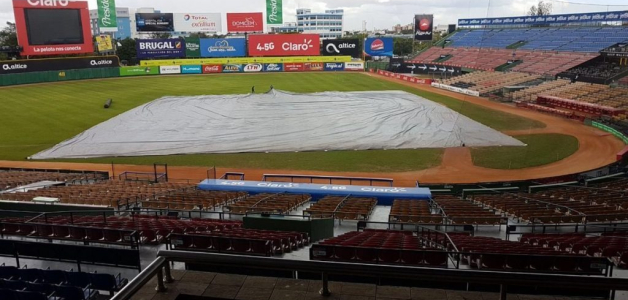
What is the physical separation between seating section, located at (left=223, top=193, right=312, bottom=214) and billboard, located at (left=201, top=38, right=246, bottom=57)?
73.4 metres

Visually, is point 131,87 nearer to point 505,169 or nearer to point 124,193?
point 124,193

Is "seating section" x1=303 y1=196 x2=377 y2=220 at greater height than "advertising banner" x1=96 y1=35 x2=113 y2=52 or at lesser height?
lesser

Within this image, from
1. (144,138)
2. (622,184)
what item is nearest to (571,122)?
(622,184)

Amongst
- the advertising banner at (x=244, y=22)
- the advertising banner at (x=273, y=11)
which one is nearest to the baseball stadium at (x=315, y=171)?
the advertising banner at (x=244, y=22)

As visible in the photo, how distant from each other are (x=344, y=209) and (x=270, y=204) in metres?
2.68

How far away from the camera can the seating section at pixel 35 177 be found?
20.4 m

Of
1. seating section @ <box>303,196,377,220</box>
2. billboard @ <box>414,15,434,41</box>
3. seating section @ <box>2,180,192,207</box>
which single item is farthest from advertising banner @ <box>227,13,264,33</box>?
seating section @ <box>303,196,377,220</box>

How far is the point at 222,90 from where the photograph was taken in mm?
56969

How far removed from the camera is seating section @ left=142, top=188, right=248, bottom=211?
49.1ft

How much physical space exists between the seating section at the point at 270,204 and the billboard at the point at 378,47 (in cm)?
7034

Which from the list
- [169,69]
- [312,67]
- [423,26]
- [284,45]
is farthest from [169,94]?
[423,26]

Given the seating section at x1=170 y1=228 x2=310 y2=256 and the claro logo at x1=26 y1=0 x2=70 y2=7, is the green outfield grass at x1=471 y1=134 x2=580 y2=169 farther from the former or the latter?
the claro logo at x1=26 y1=0 x2=70 y2=7

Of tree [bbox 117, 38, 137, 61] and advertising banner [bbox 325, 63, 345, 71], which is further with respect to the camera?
tree [bbox 117, 38, 137, 61]

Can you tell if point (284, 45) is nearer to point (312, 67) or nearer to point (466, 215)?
point (312, 67)
